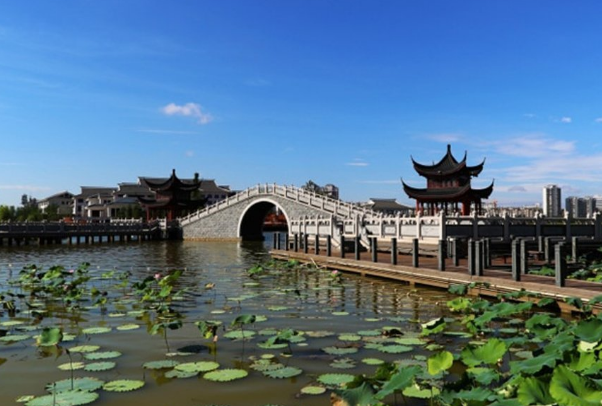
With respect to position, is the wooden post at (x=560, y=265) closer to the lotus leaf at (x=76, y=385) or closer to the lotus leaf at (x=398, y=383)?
the lotus leaf at (x=398, y=383)

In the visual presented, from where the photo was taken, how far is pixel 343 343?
686 centimetres

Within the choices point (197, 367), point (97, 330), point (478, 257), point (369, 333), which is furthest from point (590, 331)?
point (478, 257)

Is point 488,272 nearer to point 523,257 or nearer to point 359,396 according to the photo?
point 523,257

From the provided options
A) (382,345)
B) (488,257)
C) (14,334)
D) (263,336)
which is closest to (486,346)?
(382,345)

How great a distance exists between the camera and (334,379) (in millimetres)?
5109

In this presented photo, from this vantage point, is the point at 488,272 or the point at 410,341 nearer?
the point at 410,341

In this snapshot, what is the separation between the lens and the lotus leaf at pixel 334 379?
504cm

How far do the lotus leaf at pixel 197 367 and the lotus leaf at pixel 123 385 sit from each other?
0.50m

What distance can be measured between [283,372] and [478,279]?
271 inches

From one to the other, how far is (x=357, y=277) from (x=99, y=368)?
10259 mm

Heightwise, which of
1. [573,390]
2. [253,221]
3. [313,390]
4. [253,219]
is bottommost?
[313,390]

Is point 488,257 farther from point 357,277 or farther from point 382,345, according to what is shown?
point 382,345

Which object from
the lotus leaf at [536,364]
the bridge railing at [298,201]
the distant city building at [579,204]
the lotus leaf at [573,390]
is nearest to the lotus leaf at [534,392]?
the lotus leaf at [573,390]

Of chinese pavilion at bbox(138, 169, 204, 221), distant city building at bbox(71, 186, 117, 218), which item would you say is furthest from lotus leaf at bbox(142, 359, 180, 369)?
distant city building at bbox(71, 186, 117, 218)
